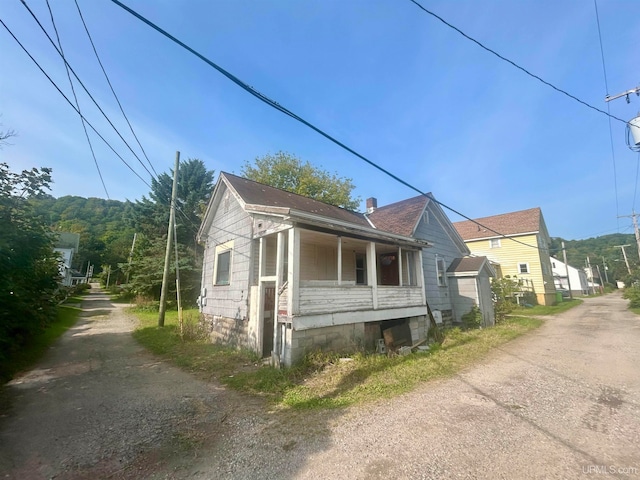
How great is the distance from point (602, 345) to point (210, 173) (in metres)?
28.2

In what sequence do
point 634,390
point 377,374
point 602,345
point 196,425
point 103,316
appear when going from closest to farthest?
1. point 196,425
2. point 634,390
3. point 377,374
4. point 602,345
5. point 103,316

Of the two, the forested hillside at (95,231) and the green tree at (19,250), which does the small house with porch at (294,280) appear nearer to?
the green tree at (19,250)

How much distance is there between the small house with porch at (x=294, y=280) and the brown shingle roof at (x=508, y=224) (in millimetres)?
16823

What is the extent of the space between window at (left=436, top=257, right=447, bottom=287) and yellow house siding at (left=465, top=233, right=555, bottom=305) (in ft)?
40.5

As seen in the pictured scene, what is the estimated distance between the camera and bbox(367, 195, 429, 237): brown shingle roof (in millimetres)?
13625

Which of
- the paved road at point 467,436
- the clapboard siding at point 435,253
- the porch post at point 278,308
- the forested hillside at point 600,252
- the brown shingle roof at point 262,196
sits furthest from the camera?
the forested hillside at point 600,252

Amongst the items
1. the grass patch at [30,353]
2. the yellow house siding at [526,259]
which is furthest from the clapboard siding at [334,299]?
the yellow house siding at [526,259]

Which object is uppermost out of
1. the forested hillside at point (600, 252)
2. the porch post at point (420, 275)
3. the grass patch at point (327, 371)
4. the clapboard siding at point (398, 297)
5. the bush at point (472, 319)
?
the forested hillside at point (600, 252)

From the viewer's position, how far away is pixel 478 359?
7859mm

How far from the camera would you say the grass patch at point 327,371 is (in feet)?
17.9

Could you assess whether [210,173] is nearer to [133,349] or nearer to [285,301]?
[133,349]

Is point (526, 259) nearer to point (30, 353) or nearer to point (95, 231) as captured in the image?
point (30, 353)

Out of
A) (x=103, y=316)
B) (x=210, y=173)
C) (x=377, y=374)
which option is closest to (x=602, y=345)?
(x=377, y=374)

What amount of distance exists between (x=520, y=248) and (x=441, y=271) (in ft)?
50.6
